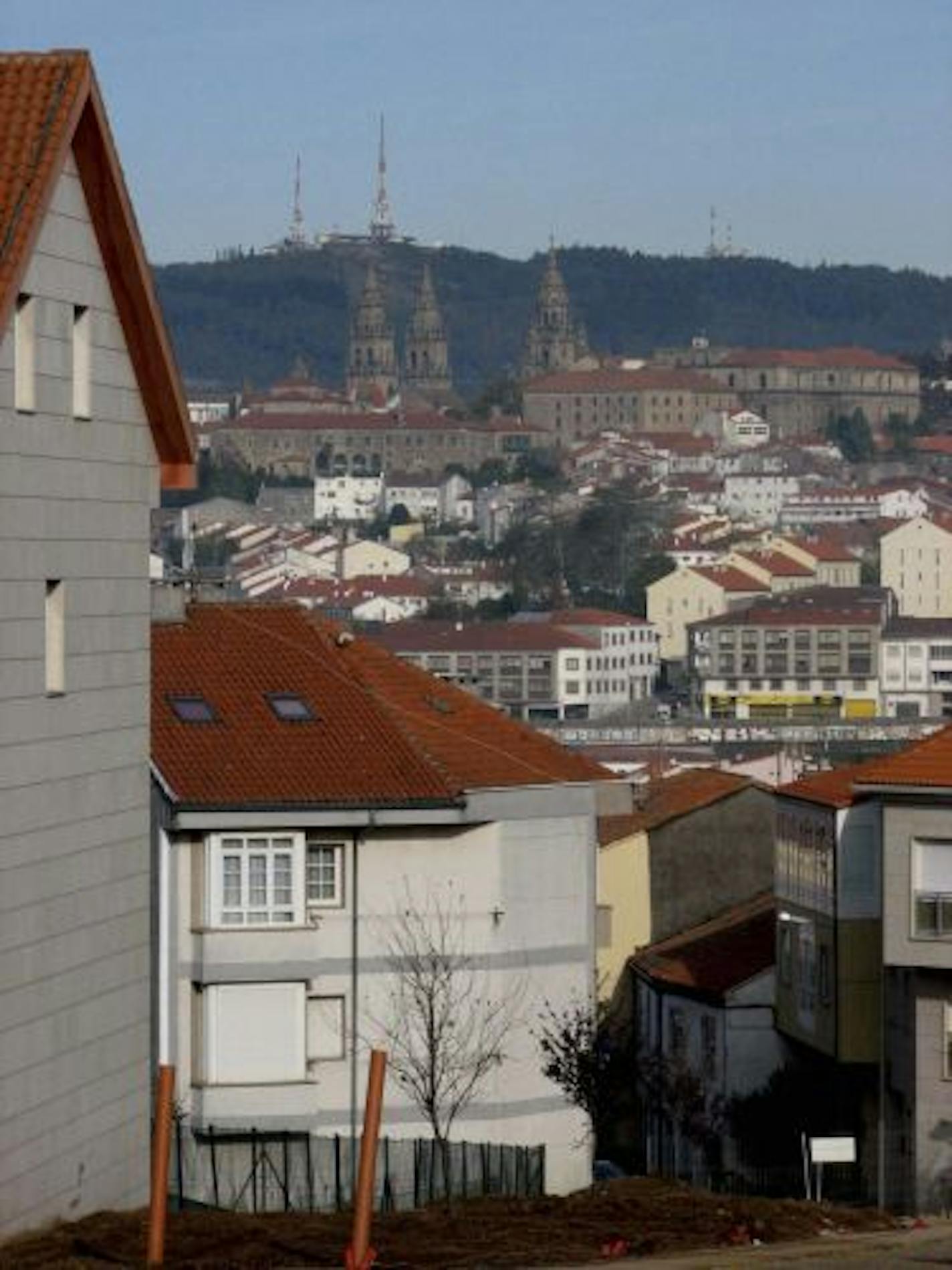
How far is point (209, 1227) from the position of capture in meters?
15.5

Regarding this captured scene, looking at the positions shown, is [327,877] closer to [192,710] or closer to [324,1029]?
[324,1029]

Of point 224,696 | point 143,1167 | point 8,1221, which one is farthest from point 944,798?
point 8,1221

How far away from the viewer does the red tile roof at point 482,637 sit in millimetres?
176500

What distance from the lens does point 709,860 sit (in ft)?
132

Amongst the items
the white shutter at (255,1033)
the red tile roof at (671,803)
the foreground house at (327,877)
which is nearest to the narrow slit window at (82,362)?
the foreground house at (327,877)

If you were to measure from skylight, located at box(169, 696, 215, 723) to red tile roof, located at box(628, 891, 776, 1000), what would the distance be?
432 inches

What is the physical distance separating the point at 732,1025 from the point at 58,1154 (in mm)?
19069

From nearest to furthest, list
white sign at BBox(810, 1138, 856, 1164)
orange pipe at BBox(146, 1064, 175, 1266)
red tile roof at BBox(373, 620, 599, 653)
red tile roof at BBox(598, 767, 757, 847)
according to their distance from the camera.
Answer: orange pipe at BBox(146, 1064, 175, 1266) < white sign at BBox(810, 1138, 856, 1164) < red tile roof at BBox(598, 767, 757, 847) < red tile roof at BBox(373, 620, 599, 653)

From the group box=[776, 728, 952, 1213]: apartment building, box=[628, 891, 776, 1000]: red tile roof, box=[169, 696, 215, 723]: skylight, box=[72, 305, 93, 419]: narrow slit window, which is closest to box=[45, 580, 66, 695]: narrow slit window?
box=[72, 305, 93, 419]: narrow slit window

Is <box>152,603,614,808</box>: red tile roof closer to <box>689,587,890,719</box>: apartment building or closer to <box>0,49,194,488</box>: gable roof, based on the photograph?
<box>0,49,194,488</box>: gable roof

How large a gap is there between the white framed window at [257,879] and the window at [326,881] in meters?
0.19

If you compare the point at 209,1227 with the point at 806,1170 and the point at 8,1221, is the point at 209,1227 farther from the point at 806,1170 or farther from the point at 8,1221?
the point at 806,1170

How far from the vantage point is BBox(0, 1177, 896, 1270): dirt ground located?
1450cm

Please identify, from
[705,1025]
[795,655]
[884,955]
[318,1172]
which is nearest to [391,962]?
[318,1172]
